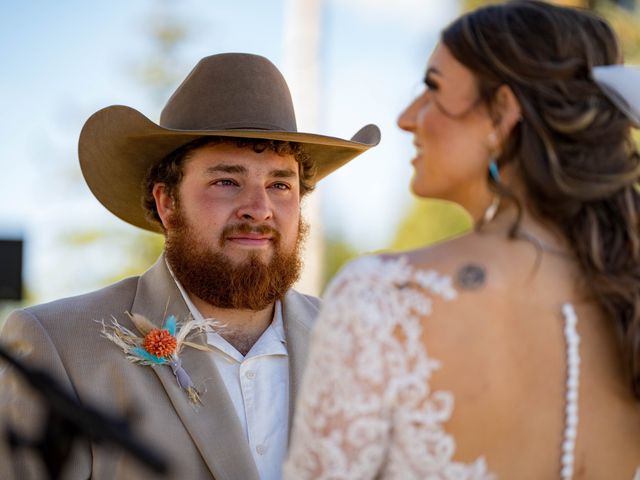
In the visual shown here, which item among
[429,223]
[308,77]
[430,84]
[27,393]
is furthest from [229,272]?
[429,223]

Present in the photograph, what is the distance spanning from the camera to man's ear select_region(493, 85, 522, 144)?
202cm

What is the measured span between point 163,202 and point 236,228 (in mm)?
511

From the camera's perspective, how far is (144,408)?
10.6 feet

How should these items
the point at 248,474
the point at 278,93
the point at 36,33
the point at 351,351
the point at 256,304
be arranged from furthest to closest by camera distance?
the point at 36,33 → the point at 278,93 → the point at 256,304 → the point at 248,474 → the point at 351,351

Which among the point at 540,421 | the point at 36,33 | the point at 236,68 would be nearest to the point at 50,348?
the point at 236,68

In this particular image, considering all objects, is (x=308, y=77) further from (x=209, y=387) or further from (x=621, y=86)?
(x=621, y=86)

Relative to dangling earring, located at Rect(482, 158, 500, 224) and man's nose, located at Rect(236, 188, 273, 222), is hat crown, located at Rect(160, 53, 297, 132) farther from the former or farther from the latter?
dangling earring, located at Rect(482, 158, 500, 224)

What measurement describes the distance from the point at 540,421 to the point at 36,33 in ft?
74.5

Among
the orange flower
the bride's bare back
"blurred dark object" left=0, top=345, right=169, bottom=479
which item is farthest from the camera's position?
the orange flower

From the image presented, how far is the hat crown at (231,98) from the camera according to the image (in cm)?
387

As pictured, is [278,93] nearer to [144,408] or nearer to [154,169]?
[154,169]

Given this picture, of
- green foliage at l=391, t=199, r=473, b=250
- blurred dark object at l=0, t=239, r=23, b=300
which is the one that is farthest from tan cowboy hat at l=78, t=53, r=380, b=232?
green foliage at l=391, t=199, r=473, b=250

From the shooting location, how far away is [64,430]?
1521mm

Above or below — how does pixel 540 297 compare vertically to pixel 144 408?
above
